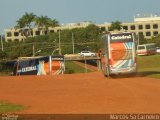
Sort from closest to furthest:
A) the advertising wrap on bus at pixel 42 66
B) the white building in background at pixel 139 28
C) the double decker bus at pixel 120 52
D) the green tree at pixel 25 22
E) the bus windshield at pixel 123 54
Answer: the double decker bus at pixel 120 52 → the bus windshield at pixel 123 54 → the advertising wrap on bus at pixel 42 66 → the green tree at pixel 25 22 → the white building in background at pixel 139 28

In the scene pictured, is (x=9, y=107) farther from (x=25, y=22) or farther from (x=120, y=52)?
(x=25, y=22)

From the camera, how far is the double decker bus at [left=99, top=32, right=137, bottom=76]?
38938 mm

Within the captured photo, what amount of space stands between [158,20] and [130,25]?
10.6m

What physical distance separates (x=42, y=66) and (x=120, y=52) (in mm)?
26348

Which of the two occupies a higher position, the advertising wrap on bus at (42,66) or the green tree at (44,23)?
the green tree at (44,23)

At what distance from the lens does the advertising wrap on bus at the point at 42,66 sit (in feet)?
203

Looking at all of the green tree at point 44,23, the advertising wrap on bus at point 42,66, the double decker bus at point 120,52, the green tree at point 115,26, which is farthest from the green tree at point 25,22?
the double decker bus at point 120,52

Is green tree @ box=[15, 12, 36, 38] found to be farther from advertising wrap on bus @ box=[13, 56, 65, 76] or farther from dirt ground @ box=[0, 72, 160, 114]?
dirt ground @ box=[0, 72, 160, 114]

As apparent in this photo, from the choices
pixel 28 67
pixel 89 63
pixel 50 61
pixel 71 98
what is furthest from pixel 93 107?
pixel 89 63

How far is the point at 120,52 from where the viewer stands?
3912cm

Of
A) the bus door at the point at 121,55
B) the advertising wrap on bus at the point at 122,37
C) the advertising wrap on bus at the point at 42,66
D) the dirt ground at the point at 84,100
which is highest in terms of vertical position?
the advertising wrap on bus at the point at 122,37

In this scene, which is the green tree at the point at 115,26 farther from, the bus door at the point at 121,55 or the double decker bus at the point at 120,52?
the bus door at the point at 121,55

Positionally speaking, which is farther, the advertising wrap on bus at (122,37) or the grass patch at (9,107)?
the advertising wrap on bus at (122,37)

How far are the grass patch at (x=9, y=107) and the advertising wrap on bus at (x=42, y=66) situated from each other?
3946cm
